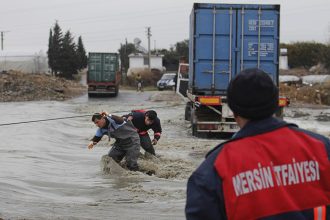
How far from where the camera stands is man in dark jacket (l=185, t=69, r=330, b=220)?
2.41 metres

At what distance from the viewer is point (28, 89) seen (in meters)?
41.6

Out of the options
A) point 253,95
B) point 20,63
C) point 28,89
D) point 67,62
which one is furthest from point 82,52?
point 253,95

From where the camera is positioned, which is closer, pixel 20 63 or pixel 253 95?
pixel 253 95

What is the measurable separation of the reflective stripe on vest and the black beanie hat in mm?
448

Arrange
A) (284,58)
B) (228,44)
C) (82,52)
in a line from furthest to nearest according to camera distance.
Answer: (82,52)
(284,58)
(228,44)

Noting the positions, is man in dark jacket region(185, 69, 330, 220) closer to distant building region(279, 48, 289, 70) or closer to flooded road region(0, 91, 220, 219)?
flooded road region(0, 91, 220, 219)

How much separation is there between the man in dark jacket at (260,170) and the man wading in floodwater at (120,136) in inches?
291

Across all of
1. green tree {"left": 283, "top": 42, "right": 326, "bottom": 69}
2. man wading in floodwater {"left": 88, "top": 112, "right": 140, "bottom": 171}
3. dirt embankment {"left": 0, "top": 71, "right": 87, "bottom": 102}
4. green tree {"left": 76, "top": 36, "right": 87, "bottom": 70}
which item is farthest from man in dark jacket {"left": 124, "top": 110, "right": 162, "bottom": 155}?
green tree {"left": 76, "top": 36, "right": 87, "bottom": 70}

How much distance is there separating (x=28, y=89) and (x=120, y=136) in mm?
32485

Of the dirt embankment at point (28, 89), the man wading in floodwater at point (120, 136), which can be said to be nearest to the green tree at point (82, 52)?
the dirt embankment at point (28, 89)

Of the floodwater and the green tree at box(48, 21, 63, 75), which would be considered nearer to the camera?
the floodwater

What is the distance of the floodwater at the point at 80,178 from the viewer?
7633 mm

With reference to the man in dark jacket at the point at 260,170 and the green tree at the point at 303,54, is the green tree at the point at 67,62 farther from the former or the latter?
the man in dark jacket at the point at 260,170

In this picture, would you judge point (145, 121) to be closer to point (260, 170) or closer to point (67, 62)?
point (260, 170)
